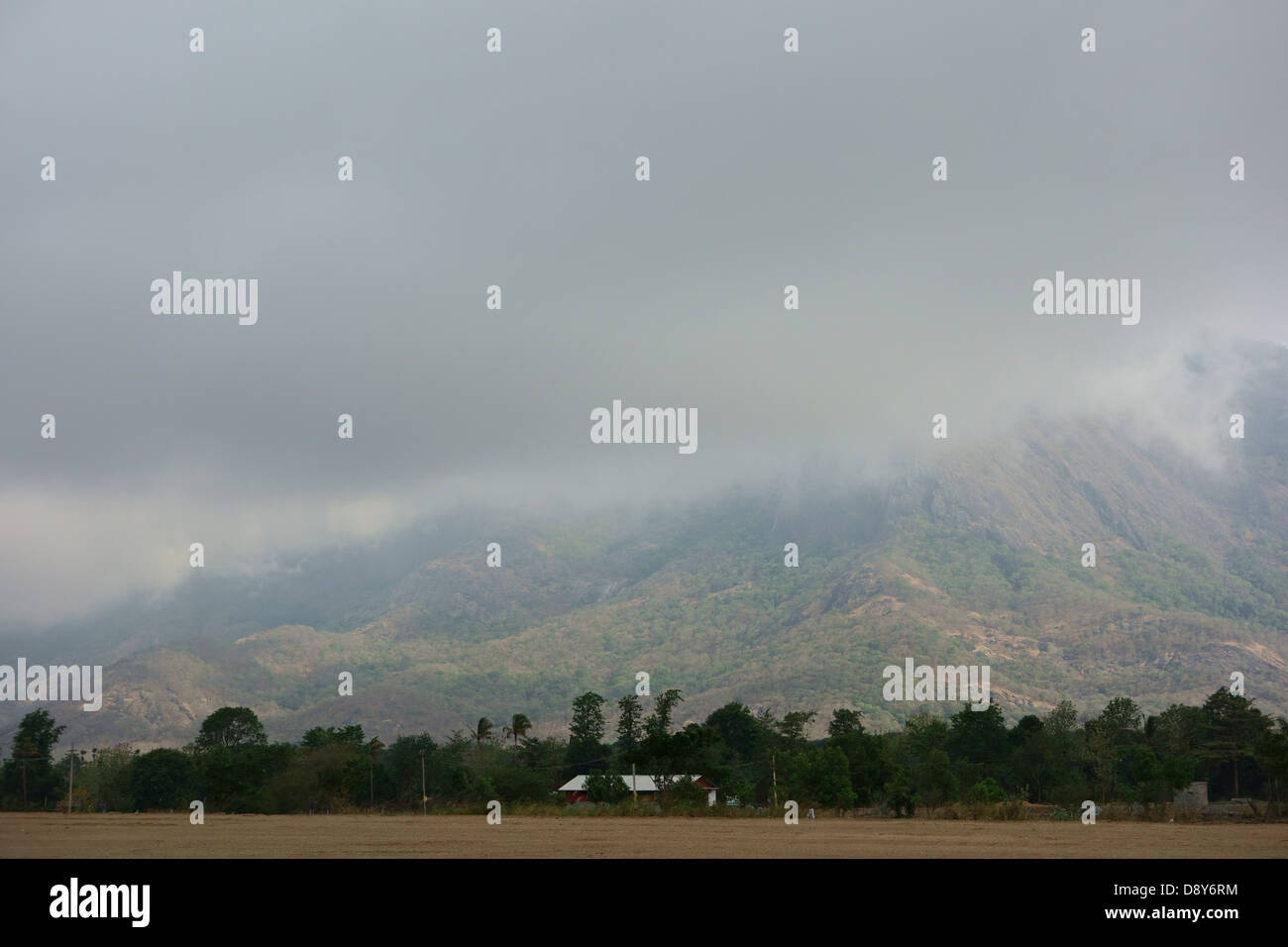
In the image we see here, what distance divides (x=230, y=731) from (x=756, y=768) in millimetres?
72132

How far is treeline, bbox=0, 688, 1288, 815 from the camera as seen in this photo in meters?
76.4

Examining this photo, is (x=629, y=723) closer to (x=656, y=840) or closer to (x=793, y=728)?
(x=793, y=728)

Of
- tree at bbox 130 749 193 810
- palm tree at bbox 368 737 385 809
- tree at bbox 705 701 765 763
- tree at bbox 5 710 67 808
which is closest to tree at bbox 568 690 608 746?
tree at bbox 705 701 765 763

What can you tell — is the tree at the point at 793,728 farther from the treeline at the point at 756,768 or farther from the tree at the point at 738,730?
the tree at the point at 738,730

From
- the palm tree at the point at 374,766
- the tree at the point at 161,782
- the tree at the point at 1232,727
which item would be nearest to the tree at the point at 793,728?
the tree at the point at 1232,727

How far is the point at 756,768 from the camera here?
328 ft

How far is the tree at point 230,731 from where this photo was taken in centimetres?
13462

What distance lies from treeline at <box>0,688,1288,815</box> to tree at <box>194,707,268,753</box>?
11.8 m

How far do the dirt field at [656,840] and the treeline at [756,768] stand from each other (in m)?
12.8

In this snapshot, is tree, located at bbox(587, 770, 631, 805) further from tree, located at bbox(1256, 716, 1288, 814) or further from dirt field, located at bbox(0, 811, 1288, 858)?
tree, located at bbox(1256, 716, 1288, 814)
